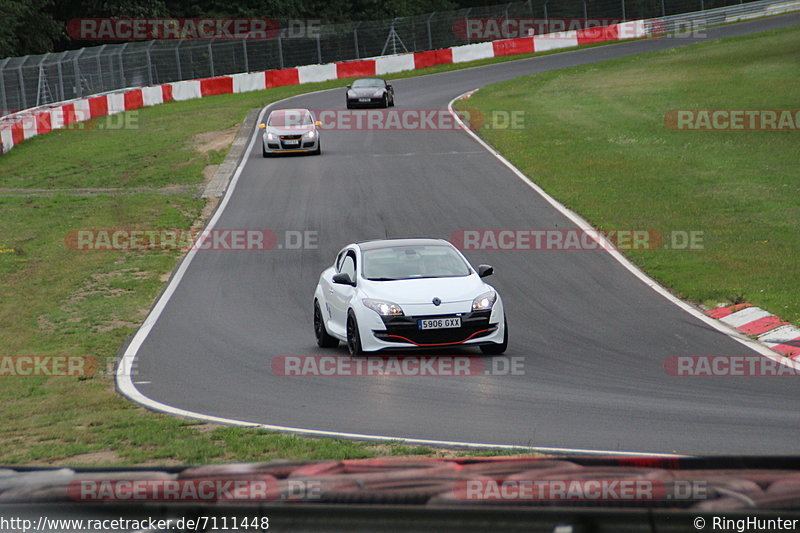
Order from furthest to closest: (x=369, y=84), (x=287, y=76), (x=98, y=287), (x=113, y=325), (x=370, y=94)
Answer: (x=287, y=76), (x=369, y=84), (x=370, y=94), (x=98, y=287), (x=113, y=325)

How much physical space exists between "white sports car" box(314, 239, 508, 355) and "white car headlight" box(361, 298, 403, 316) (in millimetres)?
13

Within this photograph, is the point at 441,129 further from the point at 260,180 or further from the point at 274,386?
the point at 274,386

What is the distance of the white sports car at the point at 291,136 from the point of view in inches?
1341

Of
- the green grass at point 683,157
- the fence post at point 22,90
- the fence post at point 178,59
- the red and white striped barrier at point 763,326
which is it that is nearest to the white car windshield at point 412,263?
the red and white striped barrier at point 763,326

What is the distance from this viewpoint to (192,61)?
184ft

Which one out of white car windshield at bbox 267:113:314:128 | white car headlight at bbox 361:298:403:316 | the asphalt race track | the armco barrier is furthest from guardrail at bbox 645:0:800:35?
white car headlight at bbox 361:298:403:316

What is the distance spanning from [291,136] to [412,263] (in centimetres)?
2040

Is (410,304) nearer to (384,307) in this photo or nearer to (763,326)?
(384,307)

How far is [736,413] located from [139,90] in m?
44.4

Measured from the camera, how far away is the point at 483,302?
13.2 m

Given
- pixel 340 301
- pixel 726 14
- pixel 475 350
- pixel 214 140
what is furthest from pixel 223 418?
pixel 726 14

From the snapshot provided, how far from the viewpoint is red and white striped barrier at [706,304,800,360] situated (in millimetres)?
13508

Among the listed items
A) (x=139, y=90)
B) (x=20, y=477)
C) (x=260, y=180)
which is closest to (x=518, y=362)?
(x=20, y=477)

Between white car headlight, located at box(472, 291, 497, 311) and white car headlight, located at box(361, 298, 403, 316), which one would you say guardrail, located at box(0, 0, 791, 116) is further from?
white car headlight, located at box(472, 291, 497, 311)
